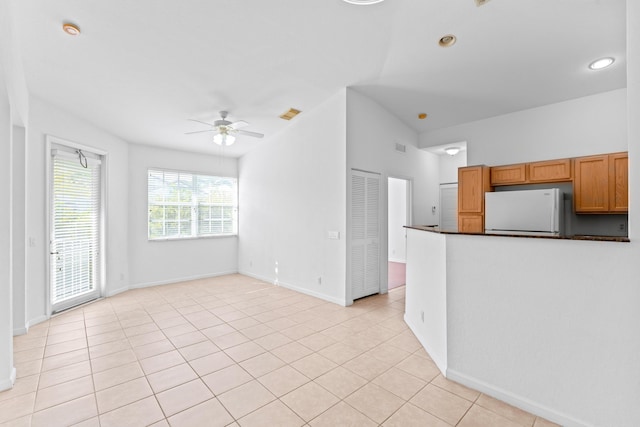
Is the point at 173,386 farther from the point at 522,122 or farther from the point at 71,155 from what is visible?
the point at 522,122

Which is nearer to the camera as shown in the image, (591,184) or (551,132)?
(591,184)

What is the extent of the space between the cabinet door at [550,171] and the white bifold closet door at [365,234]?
2.47 metres

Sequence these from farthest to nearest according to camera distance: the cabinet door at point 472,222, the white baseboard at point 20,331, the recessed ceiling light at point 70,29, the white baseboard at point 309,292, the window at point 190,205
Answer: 1. the window at point 190,205
2. the cabinet door at point 472,222
3. the white baseboard at point 309,292
4. the white baseboard at point 20,331
5. the recessed ceiling light at point 70,29

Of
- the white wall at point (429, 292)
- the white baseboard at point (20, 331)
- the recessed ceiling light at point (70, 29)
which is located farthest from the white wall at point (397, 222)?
the white baseboard at point (20, 331)

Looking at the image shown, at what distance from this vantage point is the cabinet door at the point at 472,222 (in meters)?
4.85

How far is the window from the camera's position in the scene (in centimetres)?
584

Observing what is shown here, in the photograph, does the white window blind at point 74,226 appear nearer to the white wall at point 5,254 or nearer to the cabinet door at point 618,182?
the white wall at point 5,254

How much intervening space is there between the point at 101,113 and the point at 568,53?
615cm

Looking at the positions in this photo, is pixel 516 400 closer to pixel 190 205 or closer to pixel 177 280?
pixel 177 280

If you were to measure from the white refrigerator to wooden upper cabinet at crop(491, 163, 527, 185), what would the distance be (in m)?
0.43

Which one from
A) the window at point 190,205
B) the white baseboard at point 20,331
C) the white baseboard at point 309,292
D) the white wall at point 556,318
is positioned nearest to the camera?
the white wall at point 556,318

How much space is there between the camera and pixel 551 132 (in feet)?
14.5

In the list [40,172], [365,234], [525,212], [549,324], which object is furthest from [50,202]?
[525,212]

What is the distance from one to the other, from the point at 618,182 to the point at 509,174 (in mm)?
1315
